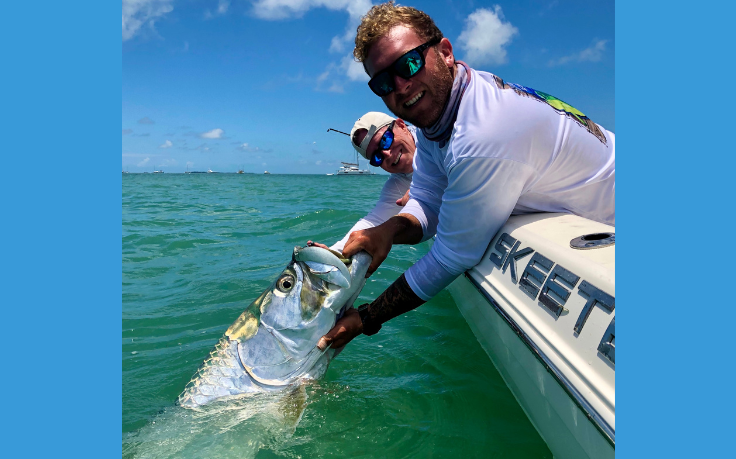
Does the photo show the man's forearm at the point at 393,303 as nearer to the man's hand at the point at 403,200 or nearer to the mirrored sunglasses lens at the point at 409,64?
the mirrored sunglasses lens at the point at 409,64

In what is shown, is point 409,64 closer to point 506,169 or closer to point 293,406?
point 506,169

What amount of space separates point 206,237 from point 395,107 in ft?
23.0

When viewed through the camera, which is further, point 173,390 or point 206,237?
point 206,237

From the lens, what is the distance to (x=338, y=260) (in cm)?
229

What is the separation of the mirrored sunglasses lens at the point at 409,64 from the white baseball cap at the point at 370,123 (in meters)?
1.93

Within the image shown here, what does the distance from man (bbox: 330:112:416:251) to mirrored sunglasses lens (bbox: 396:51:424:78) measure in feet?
6.27

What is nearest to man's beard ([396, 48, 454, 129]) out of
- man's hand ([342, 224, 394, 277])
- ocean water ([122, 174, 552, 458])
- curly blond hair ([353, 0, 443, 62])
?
curly blond hair ([353, 0, 443, 62])

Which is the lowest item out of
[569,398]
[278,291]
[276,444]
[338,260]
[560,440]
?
[276,444]

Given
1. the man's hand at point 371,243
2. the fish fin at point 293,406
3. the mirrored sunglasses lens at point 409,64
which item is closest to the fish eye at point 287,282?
the man's hand at point 371,243

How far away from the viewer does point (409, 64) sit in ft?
7.47

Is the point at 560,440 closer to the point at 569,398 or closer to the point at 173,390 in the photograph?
the point at 569,398

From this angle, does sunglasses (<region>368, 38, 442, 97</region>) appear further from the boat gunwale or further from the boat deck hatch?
the boat gunwale

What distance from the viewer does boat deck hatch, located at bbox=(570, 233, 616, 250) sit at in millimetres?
1858

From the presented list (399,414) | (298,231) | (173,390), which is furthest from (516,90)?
(298,231)
